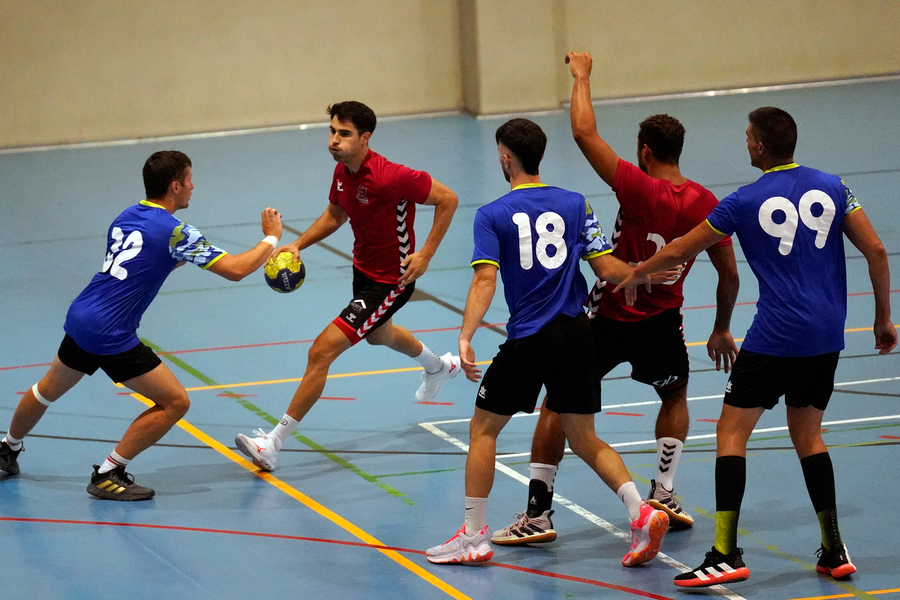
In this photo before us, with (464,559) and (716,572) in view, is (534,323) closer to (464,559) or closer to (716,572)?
(464,559)

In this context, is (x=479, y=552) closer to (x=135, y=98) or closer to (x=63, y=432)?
(x=63, y=432)

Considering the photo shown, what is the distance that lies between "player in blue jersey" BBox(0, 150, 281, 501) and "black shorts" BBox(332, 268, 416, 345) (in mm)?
821

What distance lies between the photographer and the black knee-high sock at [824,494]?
5379mm

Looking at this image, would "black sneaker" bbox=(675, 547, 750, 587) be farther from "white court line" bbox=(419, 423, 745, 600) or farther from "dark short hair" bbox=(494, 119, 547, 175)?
"dark short hair" bbox=(494, 119, 547, 175)

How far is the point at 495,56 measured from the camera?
73.2 ft

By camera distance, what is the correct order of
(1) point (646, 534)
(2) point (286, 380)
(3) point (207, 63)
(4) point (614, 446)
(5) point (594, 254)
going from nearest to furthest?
1. (1) point (646, 534)
2. (5) point (594, 254)
3. (4) point (614, 446)
4. (2) point (286, 380)
5. (3) point (207, 63)

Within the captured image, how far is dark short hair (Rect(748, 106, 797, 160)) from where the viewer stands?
5.27 m

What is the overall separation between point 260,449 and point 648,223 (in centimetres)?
265

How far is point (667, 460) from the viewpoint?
616cm

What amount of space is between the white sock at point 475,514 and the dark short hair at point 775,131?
2.02 metres

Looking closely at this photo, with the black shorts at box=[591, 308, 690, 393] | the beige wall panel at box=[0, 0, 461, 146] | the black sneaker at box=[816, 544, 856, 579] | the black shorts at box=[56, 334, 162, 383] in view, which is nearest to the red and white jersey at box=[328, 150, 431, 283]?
the black shorts at box=[56, 334, 162, 383]

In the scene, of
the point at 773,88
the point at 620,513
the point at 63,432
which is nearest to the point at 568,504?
the point at 620,513

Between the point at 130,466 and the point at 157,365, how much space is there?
2.99 ft

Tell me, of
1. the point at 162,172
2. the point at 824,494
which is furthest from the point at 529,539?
the point at 162,172
